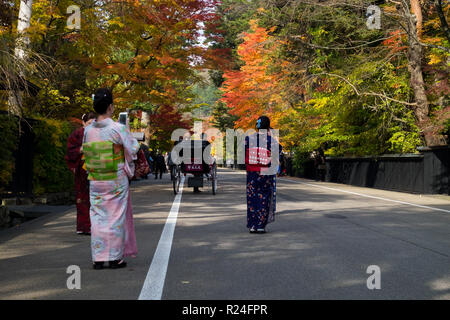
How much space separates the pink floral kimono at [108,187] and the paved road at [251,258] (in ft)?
0.99

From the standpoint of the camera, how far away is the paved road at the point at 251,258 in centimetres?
489

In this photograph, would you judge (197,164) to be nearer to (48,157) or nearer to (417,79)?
(48,157)

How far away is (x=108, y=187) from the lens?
587 cm

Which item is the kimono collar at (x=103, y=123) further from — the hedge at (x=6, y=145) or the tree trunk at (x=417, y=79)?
the tree trunk at (x=417, y=79)

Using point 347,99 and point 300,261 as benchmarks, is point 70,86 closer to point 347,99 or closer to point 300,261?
point 347,99

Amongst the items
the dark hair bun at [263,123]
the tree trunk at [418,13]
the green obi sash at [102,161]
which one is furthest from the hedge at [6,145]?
the tree trunk at [418,13]

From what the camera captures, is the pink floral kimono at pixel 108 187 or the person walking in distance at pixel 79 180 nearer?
the pink floral kimono at pixel 108 187

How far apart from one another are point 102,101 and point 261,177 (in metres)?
3.98

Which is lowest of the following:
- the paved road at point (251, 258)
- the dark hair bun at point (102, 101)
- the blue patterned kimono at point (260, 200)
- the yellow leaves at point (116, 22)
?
the paved road at point (251, 258)

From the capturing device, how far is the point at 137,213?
1188cm

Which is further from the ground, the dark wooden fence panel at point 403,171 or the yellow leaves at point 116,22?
the yellow leaves at point 116,22

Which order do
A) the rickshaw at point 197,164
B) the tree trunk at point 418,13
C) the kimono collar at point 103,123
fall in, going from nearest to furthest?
the kimono collar at point 103,123
the rickshaw at point 197,164
the tree trunk at point 418,13
